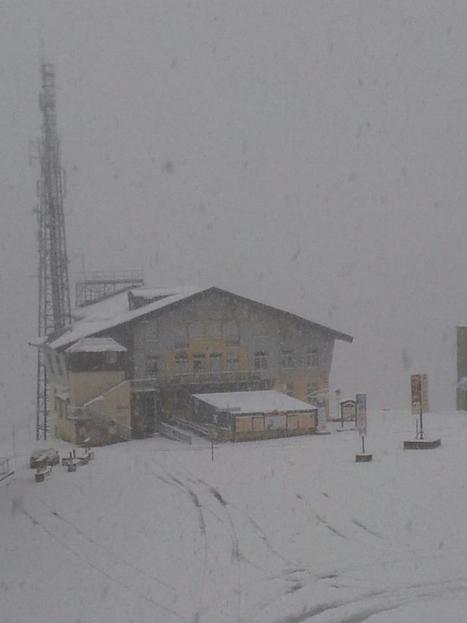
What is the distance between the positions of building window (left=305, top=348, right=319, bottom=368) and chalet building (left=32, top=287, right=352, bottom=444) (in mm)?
44

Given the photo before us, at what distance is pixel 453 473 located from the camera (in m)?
22.2

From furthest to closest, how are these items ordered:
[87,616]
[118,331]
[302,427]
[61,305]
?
[61,305] < [118,331] < [302,427] < [87,616]

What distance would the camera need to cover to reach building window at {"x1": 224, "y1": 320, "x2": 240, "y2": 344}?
38.5 meters

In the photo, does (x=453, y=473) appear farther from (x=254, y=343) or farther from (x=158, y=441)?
(x=254, y=343)

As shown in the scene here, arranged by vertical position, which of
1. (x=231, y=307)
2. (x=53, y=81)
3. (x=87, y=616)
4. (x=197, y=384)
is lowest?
(x=87, y=616)

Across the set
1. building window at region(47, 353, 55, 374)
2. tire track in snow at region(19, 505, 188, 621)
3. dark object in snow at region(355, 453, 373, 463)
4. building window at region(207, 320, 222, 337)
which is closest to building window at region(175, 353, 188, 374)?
building window at region(207, 320, 222, 337)

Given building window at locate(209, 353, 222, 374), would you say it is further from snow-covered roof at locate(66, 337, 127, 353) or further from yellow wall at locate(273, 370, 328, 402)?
snow-covered roof at locate(66, 337, 127, 353)

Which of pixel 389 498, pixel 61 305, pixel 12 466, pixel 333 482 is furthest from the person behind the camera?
pixel 61 305

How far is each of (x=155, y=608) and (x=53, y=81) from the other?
1570 inches

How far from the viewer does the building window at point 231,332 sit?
3847 cm

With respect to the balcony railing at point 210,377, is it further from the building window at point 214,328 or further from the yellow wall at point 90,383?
the yellow wall at point 90,383

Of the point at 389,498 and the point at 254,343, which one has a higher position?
the point at 254,343

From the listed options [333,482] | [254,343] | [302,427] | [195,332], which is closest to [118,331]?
[195,332]

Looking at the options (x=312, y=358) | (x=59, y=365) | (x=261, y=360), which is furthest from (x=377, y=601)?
(x=59, y=365)
